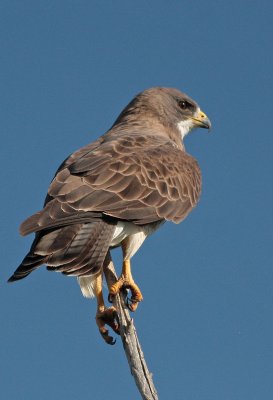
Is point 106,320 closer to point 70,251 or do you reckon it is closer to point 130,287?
point 130,287

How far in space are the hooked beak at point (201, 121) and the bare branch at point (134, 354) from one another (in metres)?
3.85

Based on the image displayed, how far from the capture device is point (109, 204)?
7.05 m

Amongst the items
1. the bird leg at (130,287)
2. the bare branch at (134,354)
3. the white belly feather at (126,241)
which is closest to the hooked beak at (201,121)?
the white belly feather at (126,241)

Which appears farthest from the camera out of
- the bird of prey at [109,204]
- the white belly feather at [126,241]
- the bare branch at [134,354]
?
the white belly feather at [126,241]

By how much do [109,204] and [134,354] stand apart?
1.46 meters

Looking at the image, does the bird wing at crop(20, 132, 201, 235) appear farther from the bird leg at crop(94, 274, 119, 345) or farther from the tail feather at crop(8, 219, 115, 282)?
the bird leg at crop(94, 274, 119, 345)

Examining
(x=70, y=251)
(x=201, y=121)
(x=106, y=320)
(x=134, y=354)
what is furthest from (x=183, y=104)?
(x=134, y=354)

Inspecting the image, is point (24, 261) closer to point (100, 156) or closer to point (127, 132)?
point (100, 156)

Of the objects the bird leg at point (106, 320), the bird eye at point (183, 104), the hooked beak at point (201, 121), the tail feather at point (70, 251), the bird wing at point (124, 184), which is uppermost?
the bird eye at point (183, 104)

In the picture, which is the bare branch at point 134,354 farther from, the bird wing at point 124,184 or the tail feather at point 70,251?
the bird wing at point 124,184

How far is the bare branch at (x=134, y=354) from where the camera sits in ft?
19.1

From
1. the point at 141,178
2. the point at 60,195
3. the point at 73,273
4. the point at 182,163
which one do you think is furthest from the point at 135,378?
the point at 182,163

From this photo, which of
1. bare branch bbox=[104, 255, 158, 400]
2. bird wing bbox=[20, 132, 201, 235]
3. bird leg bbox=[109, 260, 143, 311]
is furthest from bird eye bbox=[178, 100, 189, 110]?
Answer: bare branch bbox=[104, 255, 158, 400]

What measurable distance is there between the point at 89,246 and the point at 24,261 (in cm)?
62
